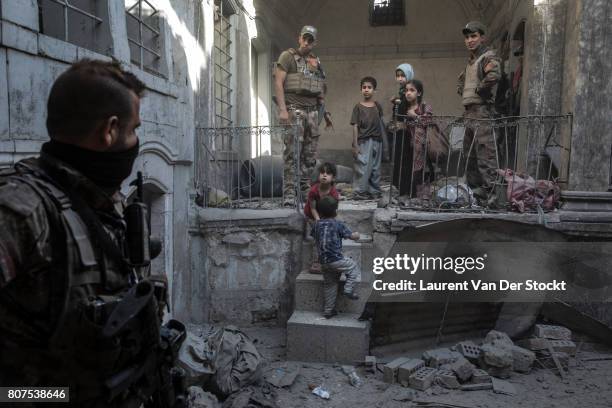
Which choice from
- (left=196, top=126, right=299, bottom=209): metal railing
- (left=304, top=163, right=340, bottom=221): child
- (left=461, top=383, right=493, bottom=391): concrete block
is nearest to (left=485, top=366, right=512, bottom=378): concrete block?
(left=461, top=383, right=493, bottom=391): concrete block

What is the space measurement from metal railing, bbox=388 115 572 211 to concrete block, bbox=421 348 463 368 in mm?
1869

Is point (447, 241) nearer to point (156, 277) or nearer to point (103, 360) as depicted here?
point (156, 277)

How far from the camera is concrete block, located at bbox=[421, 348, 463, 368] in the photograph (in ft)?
16.1

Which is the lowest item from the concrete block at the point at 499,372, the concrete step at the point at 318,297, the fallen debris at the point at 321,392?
the fallen debris at the point at 321,392

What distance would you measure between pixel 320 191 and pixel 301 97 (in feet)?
6.95

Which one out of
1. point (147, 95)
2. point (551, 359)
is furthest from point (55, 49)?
point (551, 359)

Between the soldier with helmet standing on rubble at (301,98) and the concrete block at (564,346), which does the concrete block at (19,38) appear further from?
the concrete block at (564,346)

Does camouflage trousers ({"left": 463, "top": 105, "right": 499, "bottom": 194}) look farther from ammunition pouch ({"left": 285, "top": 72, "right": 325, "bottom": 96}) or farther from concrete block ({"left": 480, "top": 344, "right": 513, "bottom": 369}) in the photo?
concrete block ({"left": 480, "top": 344, "right": 513, "bottom": 369})

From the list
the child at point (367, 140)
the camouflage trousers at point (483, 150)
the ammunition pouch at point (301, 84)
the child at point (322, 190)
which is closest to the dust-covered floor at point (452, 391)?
the child at point (322, 190)

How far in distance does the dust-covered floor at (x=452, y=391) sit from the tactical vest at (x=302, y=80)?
3973 millimetres

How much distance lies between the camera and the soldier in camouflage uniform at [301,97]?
23.7 feet

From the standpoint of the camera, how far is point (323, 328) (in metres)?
5.15

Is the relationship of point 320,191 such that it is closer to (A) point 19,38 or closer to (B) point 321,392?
(B) point 321,392

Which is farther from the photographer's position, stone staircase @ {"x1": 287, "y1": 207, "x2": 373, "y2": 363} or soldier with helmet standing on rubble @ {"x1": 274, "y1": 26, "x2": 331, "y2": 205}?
soldier with helmet standing on rubble @ {"x1": 274, "y1": 26, "x2": 331, "y2": 205}
